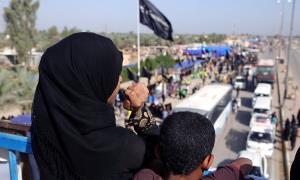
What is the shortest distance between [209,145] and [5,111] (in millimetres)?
13249

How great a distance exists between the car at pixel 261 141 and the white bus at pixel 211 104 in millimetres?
1472

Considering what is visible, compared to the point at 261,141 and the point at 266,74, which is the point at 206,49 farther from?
the point at 261,141

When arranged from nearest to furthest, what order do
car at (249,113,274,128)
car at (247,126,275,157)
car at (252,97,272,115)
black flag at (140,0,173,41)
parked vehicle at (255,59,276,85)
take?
car at (247,126,275,157), car at (249,113,274,128), black flag at (140,0,173,41), car at (252,97,272,115), parked vehicle at (255,59,276,85)

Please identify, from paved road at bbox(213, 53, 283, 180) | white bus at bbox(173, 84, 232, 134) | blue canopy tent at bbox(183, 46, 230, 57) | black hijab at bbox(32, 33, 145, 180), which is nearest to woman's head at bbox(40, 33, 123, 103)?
black hijab at bbox(32, 33, 145, 180)

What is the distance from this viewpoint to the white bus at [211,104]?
42.5 feet

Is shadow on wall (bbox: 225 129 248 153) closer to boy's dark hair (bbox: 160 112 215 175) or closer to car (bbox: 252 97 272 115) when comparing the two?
car (bbox: 252 97 272 115)

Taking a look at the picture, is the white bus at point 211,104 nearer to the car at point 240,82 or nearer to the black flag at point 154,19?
the black flag at point 154,19

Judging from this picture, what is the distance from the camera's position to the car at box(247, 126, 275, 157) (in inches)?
455

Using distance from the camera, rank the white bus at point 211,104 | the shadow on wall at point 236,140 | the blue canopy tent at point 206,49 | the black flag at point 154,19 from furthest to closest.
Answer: the blue canopy tent at point 206,49
the black flag at point 154,19
the white bus at point 211,104
the shadow on wall at point 236,140

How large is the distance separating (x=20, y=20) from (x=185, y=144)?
110 ft

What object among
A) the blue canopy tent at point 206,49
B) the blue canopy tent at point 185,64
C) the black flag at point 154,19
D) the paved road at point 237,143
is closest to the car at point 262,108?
the paved road at point 237,143

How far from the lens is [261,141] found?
1183 centimetres

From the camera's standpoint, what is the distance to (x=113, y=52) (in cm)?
125

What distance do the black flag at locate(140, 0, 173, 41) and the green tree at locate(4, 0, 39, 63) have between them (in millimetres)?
19185
